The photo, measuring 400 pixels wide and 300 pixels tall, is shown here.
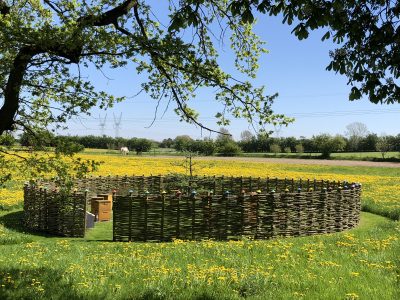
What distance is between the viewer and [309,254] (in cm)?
1064

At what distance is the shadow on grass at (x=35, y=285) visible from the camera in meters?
6.89

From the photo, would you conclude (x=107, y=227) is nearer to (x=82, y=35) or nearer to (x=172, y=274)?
(x=172, y=274)

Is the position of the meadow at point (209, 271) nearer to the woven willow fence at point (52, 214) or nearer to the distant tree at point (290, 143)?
the woven willow fence at point (52, 214)

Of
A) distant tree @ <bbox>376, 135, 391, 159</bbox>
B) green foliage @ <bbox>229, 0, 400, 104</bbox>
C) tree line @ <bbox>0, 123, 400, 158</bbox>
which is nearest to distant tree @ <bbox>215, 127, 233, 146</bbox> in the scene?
green foliage @ <bbox>229, 0, 400, 104</bbox>

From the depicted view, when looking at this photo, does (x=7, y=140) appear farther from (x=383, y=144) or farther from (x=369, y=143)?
(x=369, y=143)

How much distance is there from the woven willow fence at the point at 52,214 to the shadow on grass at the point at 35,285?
758cm

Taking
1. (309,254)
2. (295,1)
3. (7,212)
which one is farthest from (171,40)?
(7,212)

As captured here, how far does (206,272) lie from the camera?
838 centimetres

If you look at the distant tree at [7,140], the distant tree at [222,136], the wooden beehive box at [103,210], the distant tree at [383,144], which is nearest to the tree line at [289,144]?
the distant tree at [383,144]

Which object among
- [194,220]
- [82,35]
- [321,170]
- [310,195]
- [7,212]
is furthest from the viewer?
[321,170]

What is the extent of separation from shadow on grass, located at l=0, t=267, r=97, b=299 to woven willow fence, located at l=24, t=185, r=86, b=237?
758 cm

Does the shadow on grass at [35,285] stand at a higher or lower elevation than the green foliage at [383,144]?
lower

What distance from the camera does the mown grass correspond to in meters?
7.12

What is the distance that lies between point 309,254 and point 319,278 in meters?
2.67
